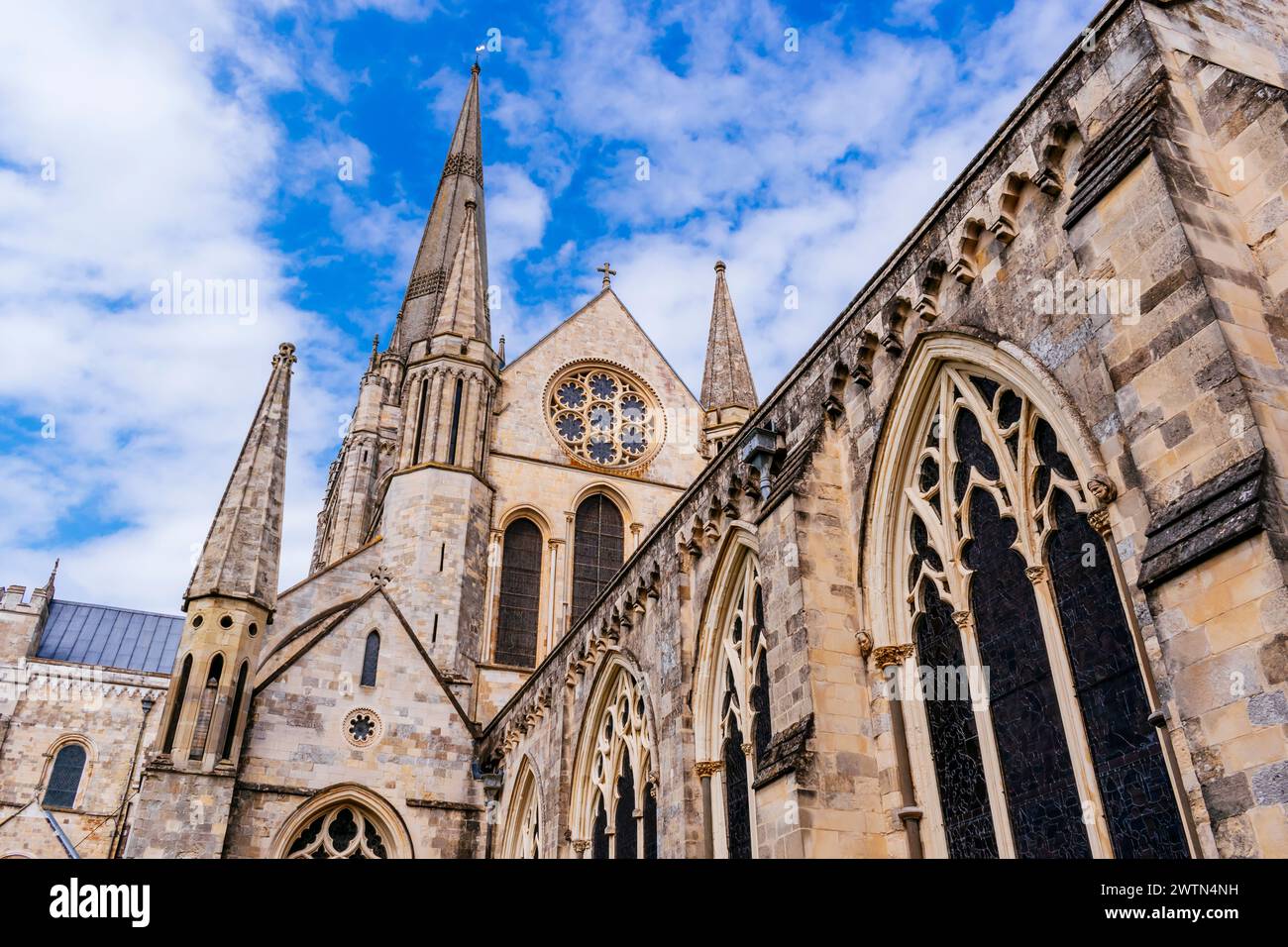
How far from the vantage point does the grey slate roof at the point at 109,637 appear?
147ft

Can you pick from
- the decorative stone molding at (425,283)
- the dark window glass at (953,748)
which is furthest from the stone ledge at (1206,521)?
the decorative stone molding at (425,283)

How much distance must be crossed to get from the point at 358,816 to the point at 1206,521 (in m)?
17.1

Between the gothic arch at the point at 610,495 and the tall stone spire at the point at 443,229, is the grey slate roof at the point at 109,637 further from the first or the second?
the gothic arch at the point at 610,495

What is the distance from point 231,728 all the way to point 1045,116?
16.3 metres

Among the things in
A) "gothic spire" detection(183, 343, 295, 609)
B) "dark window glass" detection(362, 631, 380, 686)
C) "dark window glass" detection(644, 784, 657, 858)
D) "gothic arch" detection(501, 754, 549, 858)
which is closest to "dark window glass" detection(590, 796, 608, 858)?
"dark window glass" detection(644, 784, 657, 858)

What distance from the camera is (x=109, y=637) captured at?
1838 inches

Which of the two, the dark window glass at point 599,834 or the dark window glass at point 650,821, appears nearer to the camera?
the dark window glass at point 650,821

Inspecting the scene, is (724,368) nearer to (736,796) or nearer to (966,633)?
(736,796)

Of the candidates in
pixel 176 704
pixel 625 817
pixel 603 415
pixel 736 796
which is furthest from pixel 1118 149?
pixel 603 415

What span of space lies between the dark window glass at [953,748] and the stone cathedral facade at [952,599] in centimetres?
3

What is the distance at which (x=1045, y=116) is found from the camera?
798 centimetres

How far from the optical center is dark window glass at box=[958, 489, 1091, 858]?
7.09 metres

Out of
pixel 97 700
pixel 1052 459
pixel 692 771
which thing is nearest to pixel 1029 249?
pixel 1052 459

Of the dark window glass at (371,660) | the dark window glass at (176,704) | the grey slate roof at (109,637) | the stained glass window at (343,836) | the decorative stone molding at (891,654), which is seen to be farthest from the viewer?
the grey slate roof at (109,637)
